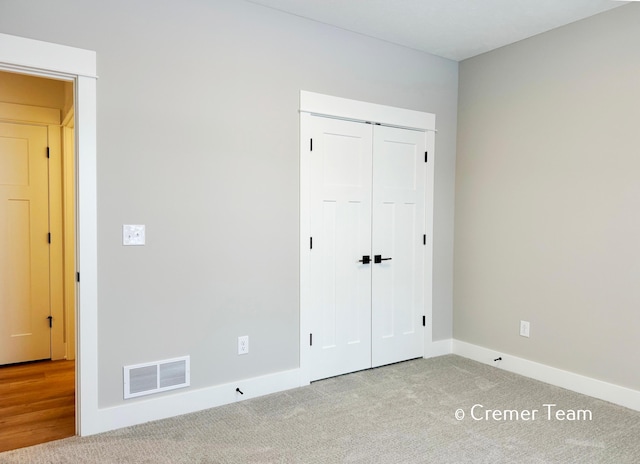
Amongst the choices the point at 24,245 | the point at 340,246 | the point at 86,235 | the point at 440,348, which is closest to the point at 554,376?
the point at 440,348

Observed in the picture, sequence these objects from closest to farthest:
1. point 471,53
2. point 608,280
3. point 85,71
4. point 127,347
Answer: point 85,71
point 127,347
point 608,280
point 471,53

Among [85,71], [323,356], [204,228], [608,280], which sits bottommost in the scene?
[323,356]

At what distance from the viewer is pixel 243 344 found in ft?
10.1

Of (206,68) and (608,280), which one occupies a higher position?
(206,68)

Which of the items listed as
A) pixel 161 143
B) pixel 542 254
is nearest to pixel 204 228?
pixel 161 143

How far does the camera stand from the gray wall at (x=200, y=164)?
103 inches

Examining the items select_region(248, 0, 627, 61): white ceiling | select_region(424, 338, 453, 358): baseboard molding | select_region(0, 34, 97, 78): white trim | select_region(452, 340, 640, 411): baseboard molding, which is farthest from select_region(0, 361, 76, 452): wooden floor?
select_region(452, 340, 640, 411): baseboard molding

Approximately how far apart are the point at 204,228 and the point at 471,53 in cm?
282

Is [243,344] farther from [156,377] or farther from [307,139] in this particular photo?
[307,139]

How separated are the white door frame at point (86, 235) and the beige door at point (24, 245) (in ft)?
5.95

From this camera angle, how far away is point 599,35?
3.12m

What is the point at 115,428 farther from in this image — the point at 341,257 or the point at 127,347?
the point at 341,257

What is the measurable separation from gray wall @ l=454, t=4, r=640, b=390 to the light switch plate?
2.82 metres

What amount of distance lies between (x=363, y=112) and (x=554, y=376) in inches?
99.9
